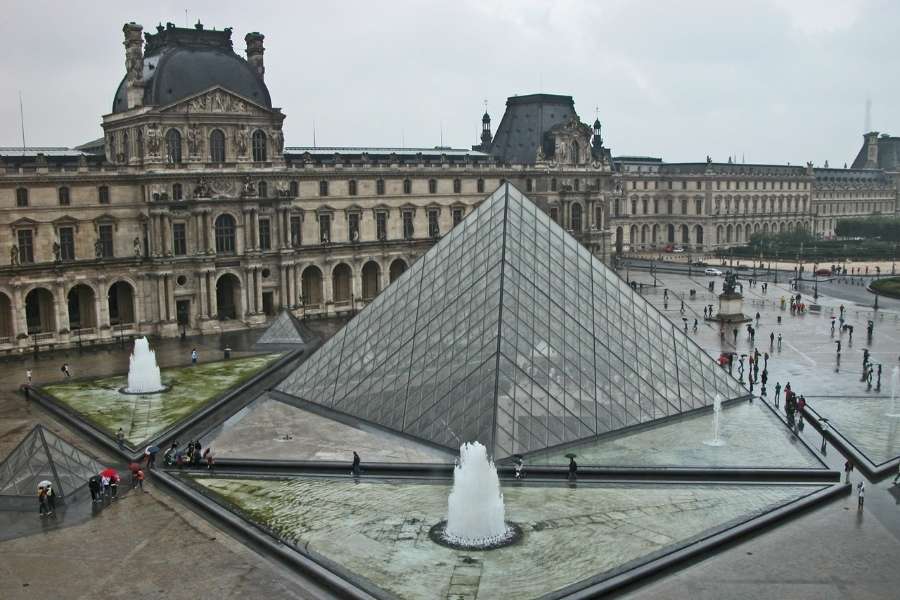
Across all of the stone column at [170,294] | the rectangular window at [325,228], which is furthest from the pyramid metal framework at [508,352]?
the rectangular window at [325,228]

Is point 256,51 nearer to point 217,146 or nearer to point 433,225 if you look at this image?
point 217,146

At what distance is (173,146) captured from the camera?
4681 cm

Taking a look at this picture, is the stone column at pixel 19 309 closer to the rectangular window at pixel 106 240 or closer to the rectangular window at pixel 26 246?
the rectangular window at pixel 26 246

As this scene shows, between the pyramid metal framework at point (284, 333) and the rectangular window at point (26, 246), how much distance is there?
1113 cm

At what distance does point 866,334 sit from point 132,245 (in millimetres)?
35712

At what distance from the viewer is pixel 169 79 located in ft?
153

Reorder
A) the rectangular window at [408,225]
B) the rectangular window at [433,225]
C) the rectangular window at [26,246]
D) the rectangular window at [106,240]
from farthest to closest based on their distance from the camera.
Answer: the rectangular window at [433,225] → the rectangular window at [408,225] → the rectangular window at [106,240] → the rectangular window at [26,246]

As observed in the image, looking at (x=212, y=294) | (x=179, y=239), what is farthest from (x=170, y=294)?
(x=179, y=239)

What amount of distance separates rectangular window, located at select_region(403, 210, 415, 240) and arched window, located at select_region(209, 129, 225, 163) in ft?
41.7

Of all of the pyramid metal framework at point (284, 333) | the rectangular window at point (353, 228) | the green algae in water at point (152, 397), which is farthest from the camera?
the rectangular window at point (353, 228)

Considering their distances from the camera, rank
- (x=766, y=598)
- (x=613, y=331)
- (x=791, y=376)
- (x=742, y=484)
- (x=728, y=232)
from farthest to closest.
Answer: (x=728, y=232) < (x=791, y=376) < (x=613, y=331) < (x=742, y=484) < (x=766, y=598)

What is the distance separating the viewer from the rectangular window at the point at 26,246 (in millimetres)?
43344

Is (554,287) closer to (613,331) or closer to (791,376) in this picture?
(613,331)

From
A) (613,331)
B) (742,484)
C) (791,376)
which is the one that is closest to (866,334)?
(791,376)
